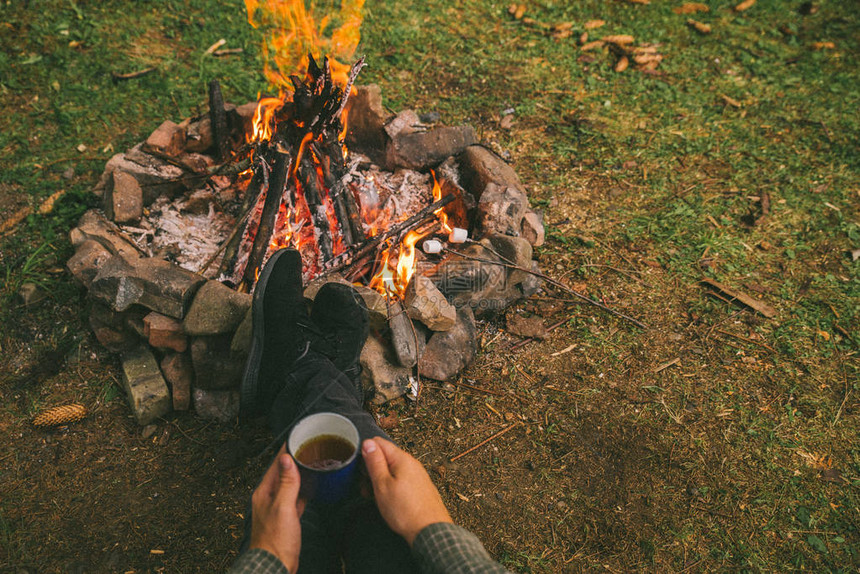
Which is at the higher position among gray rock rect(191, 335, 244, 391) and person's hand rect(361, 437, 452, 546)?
person's hand rect(361, 437, 452, 546)

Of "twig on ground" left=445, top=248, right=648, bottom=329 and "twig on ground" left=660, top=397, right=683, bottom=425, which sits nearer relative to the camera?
"twig on ground" left=660, top=397, right=683, bottom=425

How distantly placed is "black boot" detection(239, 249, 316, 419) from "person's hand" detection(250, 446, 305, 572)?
764 millimetres

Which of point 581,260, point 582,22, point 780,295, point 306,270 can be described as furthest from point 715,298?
point 582,22

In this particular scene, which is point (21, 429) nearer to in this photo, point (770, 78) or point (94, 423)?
point (94, 423)

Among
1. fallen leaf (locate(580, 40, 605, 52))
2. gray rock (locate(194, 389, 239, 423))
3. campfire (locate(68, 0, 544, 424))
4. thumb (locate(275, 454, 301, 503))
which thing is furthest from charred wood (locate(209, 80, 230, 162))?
fallen leaf (locate(580, 40, 605, 52))

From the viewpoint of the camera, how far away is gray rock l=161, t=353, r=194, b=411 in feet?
9.36

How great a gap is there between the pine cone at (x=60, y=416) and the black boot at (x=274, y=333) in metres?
1.01

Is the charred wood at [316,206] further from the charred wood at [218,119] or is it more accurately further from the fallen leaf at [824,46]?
the fallen leaf at [824,46]

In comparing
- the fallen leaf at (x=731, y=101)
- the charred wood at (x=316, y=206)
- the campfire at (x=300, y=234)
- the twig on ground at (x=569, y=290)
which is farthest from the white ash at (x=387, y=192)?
the fallen leaf at (x=731, y=101)

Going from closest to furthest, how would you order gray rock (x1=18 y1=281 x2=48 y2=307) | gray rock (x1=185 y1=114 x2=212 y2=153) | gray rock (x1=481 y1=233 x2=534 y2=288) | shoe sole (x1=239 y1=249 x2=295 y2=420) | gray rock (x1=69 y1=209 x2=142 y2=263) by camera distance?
shoe sole (x1=239 y1=249 x2=295 y2=420) < gray rock (x1=69 y1=209 x2=142 y2=263) < gray rock (x1=18 y1=281 x2=48 y2=307) < gray rock (x1=481 y1=233 x2=534 y2=288) < gray rock (x1=185 y1=114 x2=212 y2=153)

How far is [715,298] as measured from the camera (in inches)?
145

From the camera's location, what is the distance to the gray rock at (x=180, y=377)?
9.36 feet

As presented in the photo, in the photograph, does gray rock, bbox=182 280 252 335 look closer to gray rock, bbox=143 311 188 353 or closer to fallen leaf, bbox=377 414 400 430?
gray rock, bbox=143 311 188 353

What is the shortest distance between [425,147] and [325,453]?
8.89 feet
